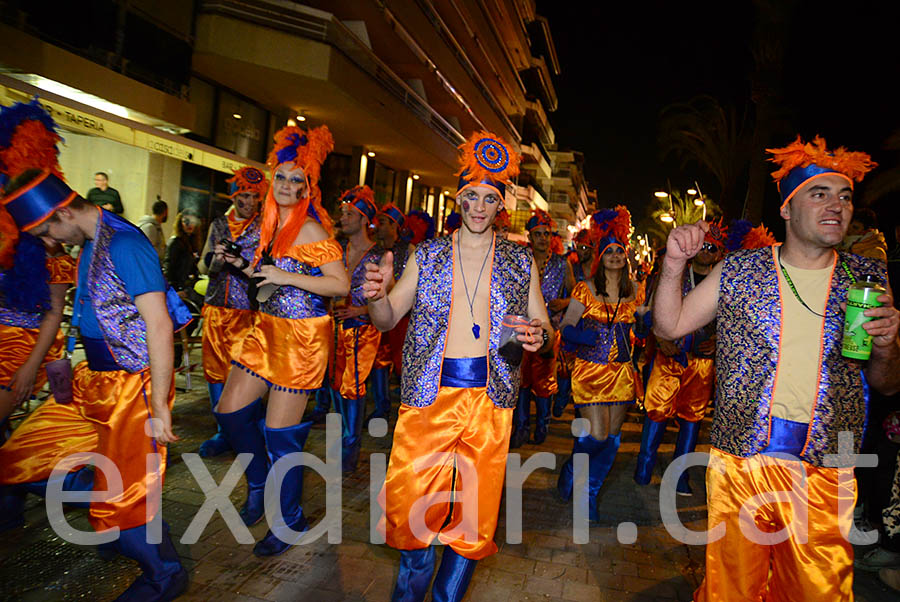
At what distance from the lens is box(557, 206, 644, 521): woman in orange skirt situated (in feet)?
15.1

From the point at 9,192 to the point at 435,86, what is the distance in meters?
22.2

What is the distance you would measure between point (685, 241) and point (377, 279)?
1.47 m

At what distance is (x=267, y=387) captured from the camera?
3.77 meters

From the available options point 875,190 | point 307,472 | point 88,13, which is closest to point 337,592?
point 307,472

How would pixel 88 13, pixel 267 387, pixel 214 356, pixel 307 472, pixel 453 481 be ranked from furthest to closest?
pixel 88 13, pixel 214 356, pixel 307 472, pixel 267 387, pixel 453 481

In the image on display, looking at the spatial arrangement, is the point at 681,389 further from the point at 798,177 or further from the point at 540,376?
the point at 798,177

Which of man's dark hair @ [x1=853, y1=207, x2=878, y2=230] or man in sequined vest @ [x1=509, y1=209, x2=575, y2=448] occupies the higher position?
man's dark hair @ [x1=853, y1=207, x2=878, y2=230]

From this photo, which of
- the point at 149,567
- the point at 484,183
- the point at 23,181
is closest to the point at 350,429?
the point at 149,567

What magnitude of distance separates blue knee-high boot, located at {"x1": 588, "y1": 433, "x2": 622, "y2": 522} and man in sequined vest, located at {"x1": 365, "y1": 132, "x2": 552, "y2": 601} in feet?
5.86

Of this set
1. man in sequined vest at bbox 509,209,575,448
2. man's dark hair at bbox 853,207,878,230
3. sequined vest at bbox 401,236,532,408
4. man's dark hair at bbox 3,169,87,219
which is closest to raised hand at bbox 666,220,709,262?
sequined vest at bbox 401,236,532,408

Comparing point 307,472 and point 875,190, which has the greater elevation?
point 875,190

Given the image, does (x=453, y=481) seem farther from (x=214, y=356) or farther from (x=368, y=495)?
(x=214, y=356)

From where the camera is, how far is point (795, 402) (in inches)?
97.4

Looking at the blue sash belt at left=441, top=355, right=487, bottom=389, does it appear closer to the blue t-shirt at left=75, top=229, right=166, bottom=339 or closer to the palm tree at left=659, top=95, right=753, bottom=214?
the blue t-shirt at left=75, top=229, right=166, bottom=339
